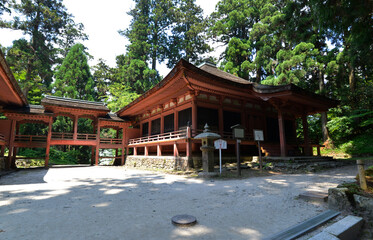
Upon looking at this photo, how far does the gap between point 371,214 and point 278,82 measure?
17059mm

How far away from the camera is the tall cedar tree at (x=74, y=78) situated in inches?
963

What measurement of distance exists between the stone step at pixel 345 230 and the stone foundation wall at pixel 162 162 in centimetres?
827

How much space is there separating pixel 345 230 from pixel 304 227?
511 mm

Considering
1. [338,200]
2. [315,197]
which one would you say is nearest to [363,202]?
[338,200]

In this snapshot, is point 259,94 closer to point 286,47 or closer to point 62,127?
point 286,47

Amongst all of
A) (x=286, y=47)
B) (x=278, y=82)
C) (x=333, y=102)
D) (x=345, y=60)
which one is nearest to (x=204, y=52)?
(x=286, y=47)

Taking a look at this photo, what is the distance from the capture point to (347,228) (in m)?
2.84

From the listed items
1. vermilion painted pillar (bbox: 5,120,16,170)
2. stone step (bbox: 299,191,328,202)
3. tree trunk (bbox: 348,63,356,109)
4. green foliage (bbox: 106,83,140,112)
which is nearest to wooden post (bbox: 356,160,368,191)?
stone step (bbox: 299,191,328,202)

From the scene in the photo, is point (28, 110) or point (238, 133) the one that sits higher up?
point (28, 110)

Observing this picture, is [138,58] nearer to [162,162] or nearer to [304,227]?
[162,162]

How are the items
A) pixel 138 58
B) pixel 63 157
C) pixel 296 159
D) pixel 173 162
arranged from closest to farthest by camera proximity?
pixel 296 159
pixel 173 162
pixel 63 157
pixel 138 58

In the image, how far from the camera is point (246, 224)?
126 inches

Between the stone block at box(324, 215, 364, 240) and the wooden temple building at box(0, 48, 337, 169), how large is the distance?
8209 millimetres

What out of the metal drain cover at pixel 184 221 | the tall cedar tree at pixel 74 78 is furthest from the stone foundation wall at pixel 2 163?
the metal drain cover at pixel 184 221
